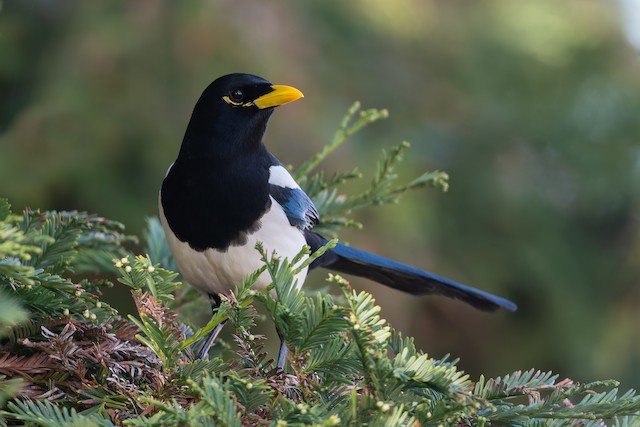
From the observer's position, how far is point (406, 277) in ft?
8.87

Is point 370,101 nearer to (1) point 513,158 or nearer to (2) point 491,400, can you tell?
(1) point 513,158

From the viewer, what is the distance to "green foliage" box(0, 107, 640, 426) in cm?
118

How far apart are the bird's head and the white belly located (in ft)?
0.69

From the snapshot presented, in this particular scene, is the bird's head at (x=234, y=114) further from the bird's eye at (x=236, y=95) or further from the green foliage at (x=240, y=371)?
the green foliage at (x=240, y=371)

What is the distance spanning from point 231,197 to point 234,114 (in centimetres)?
29

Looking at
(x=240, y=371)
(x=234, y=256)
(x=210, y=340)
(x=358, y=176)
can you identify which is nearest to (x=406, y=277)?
(x=358, y=176)

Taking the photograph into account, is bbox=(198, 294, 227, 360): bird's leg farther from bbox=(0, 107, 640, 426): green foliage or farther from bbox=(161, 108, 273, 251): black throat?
bbox=(0, 107, 640, 426): green foliage

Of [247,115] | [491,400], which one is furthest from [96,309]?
[247,115]

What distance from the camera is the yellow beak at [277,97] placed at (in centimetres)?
237

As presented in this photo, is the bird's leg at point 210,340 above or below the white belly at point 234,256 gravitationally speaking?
below

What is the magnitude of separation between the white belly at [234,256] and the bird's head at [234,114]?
0.69ft

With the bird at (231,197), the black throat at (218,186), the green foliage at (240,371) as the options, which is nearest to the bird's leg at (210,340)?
the bird at (231,197)

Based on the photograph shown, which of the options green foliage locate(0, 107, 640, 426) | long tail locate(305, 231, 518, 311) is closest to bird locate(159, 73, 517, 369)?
long tail locate(305, 231, 518, 311)

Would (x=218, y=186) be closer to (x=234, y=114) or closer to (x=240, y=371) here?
(x=234, y=114)
